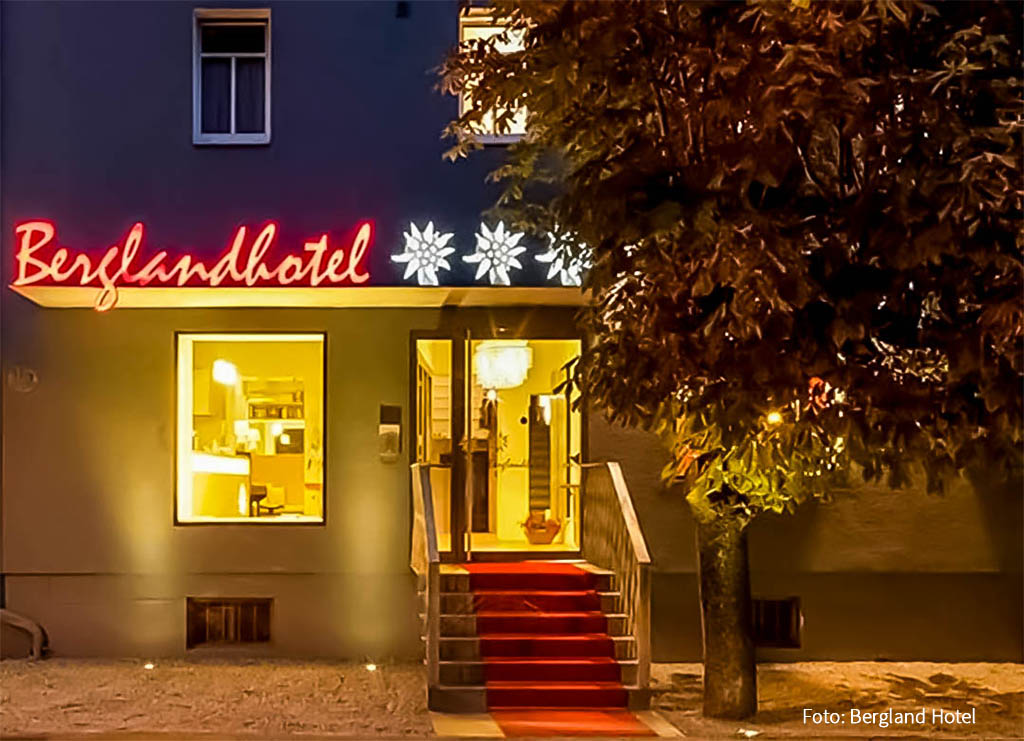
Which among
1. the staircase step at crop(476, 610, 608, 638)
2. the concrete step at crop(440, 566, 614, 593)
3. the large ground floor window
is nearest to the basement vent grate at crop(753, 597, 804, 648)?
the concrete step at crop(440, 566, 614, 593)

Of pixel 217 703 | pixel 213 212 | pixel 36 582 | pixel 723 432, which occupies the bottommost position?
pixel 217 703

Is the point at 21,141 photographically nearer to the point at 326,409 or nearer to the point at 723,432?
the point at 326,409

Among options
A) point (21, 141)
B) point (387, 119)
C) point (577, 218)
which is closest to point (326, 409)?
point (387, 119)

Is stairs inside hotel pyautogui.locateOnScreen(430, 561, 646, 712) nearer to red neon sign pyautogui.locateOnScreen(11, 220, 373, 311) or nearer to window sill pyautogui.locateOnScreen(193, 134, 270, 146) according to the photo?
red neon sign pyautogui.locateOnScreen(11, 220, 373, 311)

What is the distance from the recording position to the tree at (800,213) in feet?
21.4

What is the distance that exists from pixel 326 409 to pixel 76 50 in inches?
158

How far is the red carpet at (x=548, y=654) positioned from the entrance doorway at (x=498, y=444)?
2.80ft

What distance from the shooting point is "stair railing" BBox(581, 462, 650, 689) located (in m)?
9.49

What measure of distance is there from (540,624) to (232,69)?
229 inches

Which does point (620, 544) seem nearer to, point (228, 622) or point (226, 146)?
point (228, 622)

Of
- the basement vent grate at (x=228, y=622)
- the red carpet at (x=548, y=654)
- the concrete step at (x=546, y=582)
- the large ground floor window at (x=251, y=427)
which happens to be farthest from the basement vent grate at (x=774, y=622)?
the basement vent grate at (x=228, y=622)

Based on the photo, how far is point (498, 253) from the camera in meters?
11.1

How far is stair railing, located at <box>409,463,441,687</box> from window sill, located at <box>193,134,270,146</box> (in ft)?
10.9

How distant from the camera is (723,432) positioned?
23.1 ft
